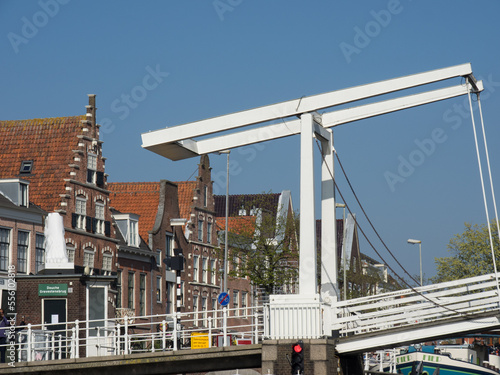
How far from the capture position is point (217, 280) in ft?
176

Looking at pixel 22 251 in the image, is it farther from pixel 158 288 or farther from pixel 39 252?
pixel 158 288

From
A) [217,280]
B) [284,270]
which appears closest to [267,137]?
[284,270]

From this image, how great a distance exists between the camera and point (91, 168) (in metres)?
40.1

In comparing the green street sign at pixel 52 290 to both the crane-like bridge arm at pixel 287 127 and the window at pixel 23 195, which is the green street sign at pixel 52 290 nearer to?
the window at pixel 23 195

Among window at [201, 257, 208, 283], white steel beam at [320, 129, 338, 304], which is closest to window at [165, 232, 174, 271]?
window at [201, 257, 208, 283]

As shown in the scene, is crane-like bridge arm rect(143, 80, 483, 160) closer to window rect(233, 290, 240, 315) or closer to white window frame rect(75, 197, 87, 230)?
white window frame rect(75, 197, 87, 230)

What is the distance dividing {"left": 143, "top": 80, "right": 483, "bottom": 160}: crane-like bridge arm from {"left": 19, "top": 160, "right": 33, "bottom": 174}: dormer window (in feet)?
64.9

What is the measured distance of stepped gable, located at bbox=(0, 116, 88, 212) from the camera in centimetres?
3850

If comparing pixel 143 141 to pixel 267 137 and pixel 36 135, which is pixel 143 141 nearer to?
pixel 267 137

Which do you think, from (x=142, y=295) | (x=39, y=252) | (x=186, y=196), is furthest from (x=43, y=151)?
(x=186, y=196)

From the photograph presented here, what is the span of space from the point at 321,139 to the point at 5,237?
18.0 metres

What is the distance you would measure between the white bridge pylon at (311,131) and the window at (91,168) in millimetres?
19302

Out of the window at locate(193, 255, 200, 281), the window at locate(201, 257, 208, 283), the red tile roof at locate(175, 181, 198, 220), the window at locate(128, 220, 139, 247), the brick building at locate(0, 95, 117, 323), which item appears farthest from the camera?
the red tile roof at locate(175, 181, 198, 220)

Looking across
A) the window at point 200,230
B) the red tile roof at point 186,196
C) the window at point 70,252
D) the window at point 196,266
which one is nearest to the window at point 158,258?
the window at point 196,266
